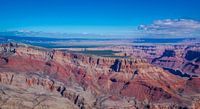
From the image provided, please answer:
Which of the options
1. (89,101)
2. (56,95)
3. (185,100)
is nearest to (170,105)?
(185,100)

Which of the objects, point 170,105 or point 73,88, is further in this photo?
point 73,88

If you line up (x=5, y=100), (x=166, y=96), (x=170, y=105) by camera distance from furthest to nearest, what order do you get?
1. (x=166, y=96)
2. (x=170, y=105)
3. (x=5, y=100)

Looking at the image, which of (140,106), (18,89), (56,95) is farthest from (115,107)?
(18,89)

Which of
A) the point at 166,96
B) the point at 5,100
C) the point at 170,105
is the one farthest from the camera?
the point at 166,96

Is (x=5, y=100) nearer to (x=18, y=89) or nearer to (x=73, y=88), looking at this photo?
(x=18, y=89)

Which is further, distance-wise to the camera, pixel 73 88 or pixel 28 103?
pixel 73 88

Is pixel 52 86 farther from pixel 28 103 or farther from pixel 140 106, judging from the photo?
pixel 140 106

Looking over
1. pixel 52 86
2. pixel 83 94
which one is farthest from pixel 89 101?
pixel 52 86
